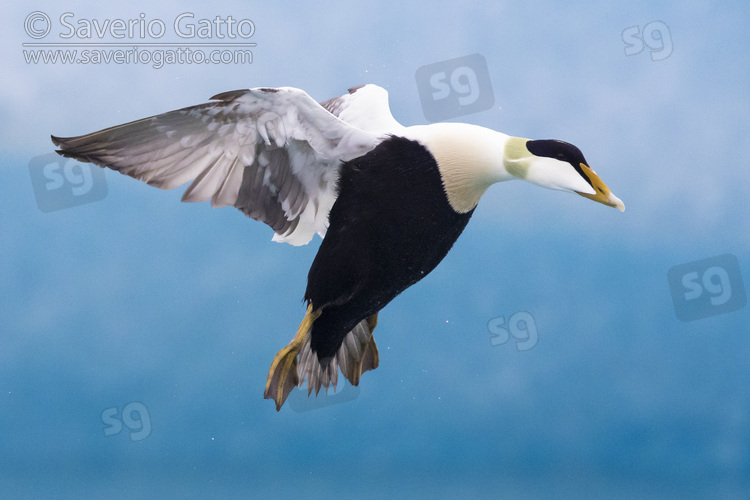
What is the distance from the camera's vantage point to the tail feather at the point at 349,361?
64.7 inches

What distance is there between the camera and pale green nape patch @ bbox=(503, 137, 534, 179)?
1348 mm

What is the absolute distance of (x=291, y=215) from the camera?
1.54 metres

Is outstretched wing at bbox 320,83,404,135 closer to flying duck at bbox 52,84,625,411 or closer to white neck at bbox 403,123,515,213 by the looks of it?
flying duck at bbox 52,84,625,411

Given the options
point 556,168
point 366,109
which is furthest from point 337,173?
point 556,168

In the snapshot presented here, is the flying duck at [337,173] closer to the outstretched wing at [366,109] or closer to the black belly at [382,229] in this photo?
the black belly at [382,229]

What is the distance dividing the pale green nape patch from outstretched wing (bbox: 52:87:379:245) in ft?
0.73

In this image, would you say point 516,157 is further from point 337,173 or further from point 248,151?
point 248,151

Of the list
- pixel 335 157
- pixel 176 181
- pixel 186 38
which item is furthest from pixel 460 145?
pixel 186 38

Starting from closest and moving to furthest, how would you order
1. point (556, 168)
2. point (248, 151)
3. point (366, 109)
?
point (556, 168)
point (248, 151)
point (366, 109)

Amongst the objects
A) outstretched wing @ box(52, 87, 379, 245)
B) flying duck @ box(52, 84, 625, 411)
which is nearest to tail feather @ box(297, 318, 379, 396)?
flying duck @ box(52, 84, 625, 411)

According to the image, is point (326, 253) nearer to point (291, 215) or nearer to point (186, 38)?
point (291, 215)

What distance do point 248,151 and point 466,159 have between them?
0.37 meters

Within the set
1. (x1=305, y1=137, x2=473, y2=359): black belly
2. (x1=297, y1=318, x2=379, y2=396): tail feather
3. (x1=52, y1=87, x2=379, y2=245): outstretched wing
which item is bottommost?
→ (x1=297, y1=318, x2=379, y2=396): tail feather

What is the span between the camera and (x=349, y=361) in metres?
1.73
